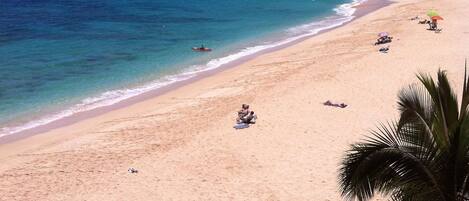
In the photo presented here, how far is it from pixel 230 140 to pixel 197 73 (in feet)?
41.8

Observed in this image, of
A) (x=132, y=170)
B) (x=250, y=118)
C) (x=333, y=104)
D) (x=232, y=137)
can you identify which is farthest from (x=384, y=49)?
(x=132, y=170)

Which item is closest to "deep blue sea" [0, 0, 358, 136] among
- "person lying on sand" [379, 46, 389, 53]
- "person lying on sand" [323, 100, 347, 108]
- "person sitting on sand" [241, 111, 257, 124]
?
"person sitting on sand" [241, 111, 257, 124]

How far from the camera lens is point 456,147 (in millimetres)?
7344

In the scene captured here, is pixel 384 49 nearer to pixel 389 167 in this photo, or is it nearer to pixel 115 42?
pixel 115 42

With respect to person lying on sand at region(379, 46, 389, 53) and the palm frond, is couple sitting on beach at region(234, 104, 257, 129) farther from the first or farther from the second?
person lying on sand at region(379, 46, 389, 53)

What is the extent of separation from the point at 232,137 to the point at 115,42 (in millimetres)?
23617

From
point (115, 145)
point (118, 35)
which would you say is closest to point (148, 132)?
point (115, 145)

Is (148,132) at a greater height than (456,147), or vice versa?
(456,147)

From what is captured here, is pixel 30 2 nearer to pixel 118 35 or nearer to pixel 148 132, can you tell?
pixel 118 35

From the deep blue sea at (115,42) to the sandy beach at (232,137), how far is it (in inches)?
108

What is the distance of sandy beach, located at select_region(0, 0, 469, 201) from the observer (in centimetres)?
1413

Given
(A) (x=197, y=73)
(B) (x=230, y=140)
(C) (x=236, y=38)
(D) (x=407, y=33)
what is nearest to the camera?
(B) (x=230, y=140)

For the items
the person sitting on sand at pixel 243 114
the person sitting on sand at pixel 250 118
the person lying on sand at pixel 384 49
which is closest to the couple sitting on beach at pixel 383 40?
the person lying on sand at pixel 384 49

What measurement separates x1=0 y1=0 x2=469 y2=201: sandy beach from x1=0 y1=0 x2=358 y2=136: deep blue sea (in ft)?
8.98
